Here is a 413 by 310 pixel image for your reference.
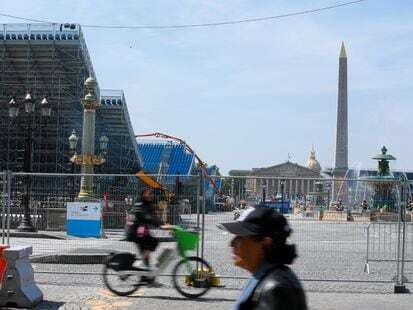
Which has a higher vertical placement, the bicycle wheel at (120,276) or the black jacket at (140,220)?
the black jacket at (140,220)

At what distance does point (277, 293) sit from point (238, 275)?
10403 mm

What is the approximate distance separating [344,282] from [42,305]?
562cm

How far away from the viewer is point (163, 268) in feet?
34.7

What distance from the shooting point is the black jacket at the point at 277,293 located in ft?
8.75

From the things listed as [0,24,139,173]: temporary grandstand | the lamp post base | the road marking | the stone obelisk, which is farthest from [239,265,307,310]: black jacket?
the stone obelisk

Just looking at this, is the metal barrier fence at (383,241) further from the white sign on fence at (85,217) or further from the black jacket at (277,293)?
the black jacket at (277,293)

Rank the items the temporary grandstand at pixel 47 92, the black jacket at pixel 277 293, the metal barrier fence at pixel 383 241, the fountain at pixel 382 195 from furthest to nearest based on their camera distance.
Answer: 1. the temporary grandstand at pixel 47 92
2. the metal barrier fence at pixel 383 241
3. the fountain at pixel 382 195
4. the black jacket at pixel 277 293

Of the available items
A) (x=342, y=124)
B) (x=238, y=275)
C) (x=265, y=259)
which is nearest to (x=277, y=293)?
(x=265, y=259)

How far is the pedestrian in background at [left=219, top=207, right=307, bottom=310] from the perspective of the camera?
2.71m

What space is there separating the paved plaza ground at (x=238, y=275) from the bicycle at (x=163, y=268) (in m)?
0.17

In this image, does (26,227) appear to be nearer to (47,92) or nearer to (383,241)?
(383,241)

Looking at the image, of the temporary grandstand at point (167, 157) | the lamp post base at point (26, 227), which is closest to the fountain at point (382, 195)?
the lamp post base at point (26, 227)

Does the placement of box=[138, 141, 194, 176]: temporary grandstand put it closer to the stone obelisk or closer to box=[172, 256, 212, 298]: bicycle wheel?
the stone obelisk

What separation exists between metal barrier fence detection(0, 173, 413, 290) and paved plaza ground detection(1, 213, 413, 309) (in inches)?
1.1
